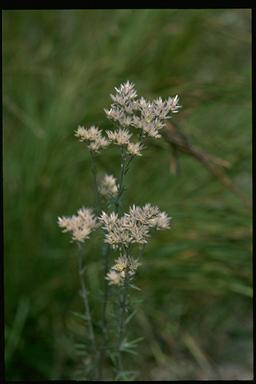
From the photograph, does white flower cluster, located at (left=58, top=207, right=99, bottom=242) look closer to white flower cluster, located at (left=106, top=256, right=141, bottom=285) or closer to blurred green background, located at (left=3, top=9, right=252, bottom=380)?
white flower cluster, located at (left=106, top=256, right=141, bottom=285)

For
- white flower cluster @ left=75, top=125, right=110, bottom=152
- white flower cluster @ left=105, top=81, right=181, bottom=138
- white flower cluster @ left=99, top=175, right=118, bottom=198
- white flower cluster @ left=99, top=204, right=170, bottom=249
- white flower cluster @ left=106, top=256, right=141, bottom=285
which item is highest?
white flower cluster @ left=105, top=81, right=181, bottom=138

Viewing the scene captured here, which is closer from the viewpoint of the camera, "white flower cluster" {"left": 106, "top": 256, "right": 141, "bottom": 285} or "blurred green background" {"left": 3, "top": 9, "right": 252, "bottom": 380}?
"white flower cluster" {"left": 106, "top": 256, "right": 141, "bottom": 285}

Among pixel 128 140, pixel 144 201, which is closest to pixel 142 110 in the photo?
pixel 128 140

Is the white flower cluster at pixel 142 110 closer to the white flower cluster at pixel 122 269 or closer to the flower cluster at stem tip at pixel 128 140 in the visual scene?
the flower cluster at stem tip at pixel 128 140

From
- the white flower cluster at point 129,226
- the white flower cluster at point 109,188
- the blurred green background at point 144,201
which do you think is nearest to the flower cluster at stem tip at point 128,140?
the white flower cluster at point 129,226

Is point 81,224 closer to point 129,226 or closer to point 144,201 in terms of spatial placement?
point 129,226

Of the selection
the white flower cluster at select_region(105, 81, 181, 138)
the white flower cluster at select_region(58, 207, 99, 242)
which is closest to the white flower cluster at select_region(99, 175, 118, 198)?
the white flower cluster at select_region(58, 207, 99, 242)

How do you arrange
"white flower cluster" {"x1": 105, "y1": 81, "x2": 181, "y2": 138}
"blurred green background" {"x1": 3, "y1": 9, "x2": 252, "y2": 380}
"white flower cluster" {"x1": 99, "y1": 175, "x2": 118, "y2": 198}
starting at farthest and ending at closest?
→ "blurred green background" {"x1": 3, "y1": 9, "x2": 252, "y2": 380}, "white flower cluster" {"x1": 99, "y1": 175, "x2": 118, "y2": 198}, "white flower cluster" {"x1": 105, "y1": 81, "x2": 181, "y2": 138}
